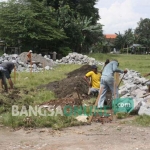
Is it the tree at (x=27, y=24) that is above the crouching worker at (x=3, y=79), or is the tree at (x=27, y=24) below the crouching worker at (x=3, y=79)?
above

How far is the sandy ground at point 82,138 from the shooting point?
17.5ft

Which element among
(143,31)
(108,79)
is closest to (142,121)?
(108,79)

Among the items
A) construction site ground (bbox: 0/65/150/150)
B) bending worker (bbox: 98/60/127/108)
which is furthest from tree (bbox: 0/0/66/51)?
construction site ground (bbox: 0/65/150/150)

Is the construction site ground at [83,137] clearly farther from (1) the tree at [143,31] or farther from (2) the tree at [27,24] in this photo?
(1) the tree at [143,31]

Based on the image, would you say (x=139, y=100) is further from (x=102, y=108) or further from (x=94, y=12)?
(x=94, y=12)

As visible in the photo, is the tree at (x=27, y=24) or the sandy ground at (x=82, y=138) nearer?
the sandy ground at (x=82, y=138)

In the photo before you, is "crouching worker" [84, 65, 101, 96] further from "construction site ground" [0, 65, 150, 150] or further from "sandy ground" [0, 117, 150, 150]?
"sandy ground" [0, 117, 150, 150]

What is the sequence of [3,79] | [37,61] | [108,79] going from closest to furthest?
[108,79] → [3,79] → [37,61]

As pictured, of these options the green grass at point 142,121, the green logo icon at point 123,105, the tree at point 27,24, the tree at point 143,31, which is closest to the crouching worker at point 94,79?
the green logo icon at point 123,105

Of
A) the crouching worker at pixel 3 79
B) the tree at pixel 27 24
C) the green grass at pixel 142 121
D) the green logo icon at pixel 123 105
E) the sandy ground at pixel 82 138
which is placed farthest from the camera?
the tree at pixel 27 24

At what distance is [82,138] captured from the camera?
19.3 ft

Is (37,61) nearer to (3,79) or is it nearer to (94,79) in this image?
(3,79)

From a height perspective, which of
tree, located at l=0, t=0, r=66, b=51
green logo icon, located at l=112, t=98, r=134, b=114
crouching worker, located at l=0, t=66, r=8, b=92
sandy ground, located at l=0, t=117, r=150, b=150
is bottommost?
sandy ground, located at l=0, t=117, r=150, b=150

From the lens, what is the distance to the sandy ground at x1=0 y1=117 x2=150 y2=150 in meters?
5.32
